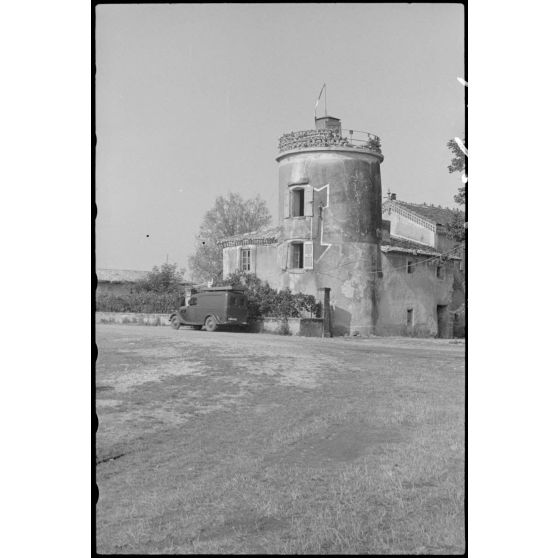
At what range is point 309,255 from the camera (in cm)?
707

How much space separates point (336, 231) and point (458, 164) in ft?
5.76

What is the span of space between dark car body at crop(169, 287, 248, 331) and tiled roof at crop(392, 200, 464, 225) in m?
1.90

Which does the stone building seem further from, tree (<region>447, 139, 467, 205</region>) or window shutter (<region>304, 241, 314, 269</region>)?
tree (<region>447, 139, 467, 205</region>)

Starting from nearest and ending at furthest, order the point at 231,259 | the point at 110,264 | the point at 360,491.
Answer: the point at 360,491
the point at 110,264
the point at 231,259

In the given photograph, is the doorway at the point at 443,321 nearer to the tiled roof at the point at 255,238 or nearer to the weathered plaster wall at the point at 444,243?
the weathered plaster wall at the point at 444,243

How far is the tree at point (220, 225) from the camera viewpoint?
5.64 m

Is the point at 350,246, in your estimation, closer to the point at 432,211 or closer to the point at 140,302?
the point at 432,211

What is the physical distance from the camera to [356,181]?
6.37 metres

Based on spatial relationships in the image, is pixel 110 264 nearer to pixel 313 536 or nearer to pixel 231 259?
pixel 231 259

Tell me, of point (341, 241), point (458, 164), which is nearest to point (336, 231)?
point (341, 241)

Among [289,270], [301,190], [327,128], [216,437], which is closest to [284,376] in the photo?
[216,437]

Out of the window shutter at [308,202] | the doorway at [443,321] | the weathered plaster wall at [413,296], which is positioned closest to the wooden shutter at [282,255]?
the window shutter at [308,202]

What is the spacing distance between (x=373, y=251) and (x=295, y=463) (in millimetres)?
2770

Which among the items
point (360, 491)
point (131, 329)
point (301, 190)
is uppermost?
point (301, 190)
